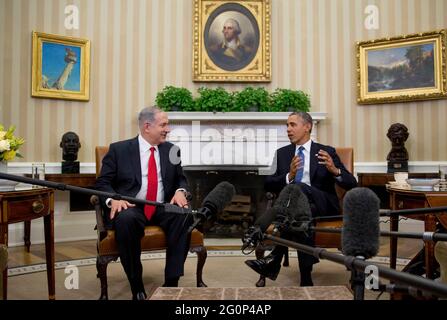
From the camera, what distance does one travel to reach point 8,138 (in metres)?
2.76

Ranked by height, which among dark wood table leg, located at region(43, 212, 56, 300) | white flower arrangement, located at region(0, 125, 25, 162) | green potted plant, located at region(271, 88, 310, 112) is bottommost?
dark wood table leg, located at region(43, 212, 56, 300)

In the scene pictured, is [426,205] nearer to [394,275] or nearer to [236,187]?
[394,275]

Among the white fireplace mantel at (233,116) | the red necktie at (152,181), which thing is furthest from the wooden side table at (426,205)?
the white fireplace mantel at (233,116)

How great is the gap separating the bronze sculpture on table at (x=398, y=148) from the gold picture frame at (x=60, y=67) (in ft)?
13.2

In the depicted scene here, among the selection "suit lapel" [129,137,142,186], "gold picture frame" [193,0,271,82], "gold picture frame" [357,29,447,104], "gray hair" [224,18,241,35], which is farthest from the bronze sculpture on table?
"suit lapel" [129,137,142,186]

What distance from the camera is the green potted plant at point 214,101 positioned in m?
5.39

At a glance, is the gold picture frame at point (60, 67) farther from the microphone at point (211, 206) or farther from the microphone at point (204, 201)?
the microphone at point (211, 206)

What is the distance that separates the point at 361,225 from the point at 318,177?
2.83m

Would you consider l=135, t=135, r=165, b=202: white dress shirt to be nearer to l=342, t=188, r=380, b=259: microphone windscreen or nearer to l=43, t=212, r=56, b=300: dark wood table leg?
l=43, t=212, r=56, b=300: dark wood table leg

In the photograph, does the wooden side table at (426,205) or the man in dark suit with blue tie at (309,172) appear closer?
the wooden side table at (426,205)

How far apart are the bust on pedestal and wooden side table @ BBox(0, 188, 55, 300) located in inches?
90.4

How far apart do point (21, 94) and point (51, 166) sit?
99cm

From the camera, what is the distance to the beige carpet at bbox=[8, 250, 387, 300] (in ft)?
10.0
